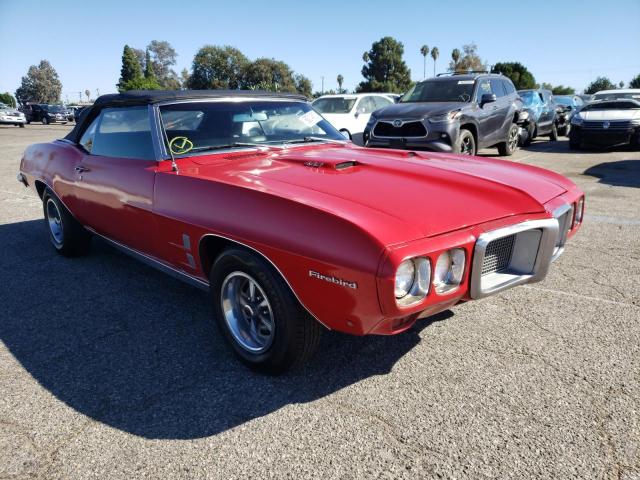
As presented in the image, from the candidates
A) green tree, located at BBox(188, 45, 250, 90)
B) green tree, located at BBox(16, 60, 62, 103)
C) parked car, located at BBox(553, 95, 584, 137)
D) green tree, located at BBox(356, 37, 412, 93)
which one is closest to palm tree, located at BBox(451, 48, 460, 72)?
green tree, located at BBox(356, 37, 412, 93)

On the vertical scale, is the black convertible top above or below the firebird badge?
above

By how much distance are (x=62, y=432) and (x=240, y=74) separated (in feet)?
306

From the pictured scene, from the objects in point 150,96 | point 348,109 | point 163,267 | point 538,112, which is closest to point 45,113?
point 348,109

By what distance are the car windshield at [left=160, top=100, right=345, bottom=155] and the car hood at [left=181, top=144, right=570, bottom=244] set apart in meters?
0.16

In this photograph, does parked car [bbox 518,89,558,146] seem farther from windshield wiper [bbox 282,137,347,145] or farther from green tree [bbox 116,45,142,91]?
green tree [bbox 116,45,142,91]

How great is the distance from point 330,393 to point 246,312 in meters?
0.63

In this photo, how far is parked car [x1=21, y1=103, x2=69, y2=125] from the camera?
32.8 metres

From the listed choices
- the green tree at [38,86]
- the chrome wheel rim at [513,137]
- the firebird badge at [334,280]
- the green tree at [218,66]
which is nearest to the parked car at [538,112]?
the chrome wheel rim at [513,137]

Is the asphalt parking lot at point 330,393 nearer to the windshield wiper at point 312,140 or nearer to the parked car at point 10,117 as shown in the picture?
the windshield wiper at point 312,140

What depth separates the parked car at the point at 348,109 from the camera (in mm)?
11883

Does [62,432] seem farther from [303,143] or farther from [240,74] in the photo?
[240,74]

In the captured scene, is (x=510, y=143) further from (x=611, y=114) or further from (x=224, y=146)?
(x=224, y=146)

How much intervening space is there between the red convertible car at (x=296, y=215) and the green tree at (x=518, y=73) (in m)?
51.1

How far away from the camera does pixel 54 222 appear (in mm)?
4727
